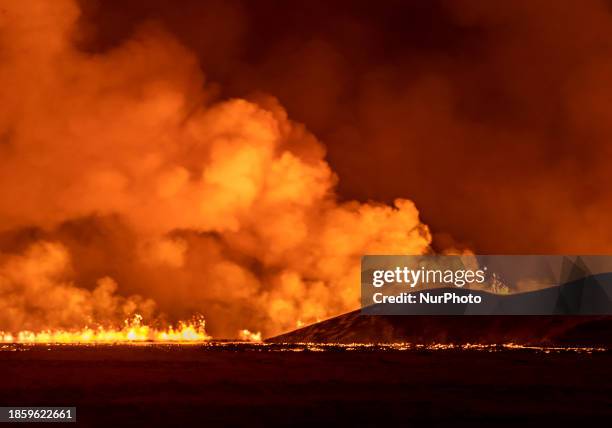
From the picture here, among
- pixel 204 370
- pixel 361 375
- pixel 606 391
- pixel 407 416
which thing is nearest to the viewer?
pixel 407 416

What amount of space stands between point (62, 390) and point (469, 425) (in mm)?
68813

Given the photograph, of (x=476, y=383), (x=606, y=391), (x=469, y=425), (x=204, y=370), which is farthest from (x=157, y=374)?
(x=469, y=425)

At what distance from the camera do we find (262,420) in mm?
88062

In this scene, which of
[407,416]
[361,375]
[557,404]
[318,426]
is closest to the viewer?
[318,426]

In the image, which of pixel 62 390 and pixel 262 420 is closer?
pixel 262 420

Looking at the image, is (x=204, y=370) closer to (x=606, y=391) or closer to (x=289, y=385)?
(x=289, y=385)

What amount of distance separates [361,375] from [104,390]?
56.8 m

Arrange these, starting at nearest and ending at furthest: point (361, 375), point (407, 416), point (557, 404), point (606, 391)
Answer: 1. point (407, 416)
2. point (557, 404)
3. point (606, 391)
4. point (361, 375)

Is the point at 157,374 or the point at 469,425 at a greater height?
the point at 157,374

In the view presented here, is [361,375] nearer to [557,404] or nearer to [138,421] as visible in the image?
[557,404]

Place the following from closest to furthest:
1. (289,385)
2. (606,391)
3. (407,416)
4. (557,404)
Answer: (407,416), (557,404), (606,391), (289,385)

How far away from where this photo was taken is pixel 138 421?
8600 cm

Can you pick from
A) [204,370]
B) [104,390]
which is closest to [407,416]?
[104,390]

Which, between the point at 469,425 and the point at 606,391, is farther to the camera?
the point at 606,391
